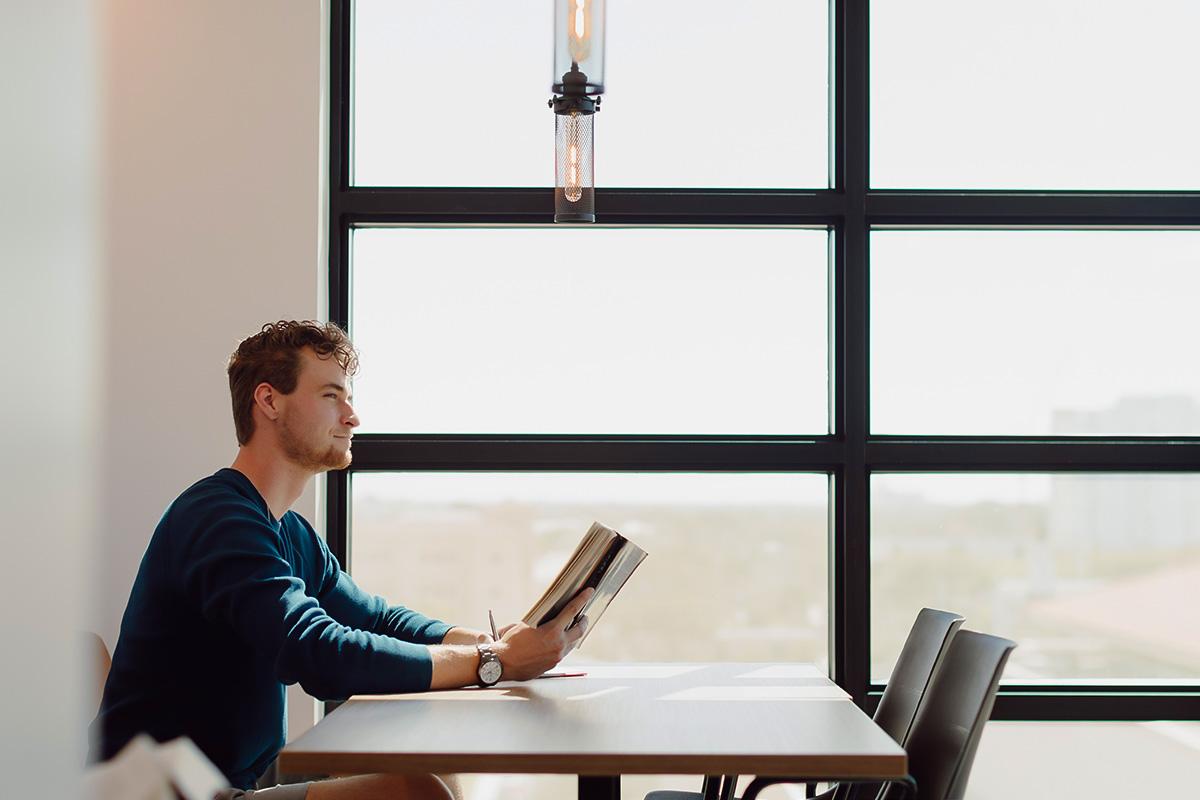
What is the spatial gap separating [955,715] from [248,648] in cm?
138

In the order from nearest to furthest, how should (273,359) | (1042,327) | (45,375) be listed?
1. (45,375)
2. (273,359)
3. (1042,327)

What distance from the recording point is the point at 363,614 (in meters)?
3.01

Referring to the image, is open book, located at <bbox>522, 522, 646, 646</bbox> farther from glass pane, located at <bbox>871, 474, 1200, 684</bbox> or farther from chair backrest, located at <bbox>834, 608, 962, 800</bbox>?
glass pane, located at <bbox>871, 474, 1200, 684</bbox>

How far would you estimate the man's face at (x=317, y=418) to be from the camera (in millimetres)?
2785

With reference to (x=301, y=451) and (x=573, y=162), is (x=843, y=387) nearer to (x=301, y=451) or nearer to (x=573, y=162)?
(x=573, y=162)

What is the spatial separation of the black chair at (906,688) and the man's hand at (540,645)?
0.52 m

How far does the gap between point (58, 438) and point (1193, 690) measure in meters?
4.26

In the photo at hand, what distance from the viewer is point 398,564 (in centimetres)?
404

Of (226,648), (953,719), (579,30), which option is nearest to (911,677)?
(953,719)

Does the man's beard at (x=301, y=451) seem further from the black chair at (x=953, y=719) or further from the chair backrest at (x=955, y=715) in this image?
the chair backrest at (x=955, y=715)

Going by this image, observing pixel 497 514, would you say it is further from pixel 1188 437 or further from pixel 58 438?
pixel 58 438

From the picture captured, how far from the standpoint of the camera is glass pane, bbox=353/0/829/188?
407cm

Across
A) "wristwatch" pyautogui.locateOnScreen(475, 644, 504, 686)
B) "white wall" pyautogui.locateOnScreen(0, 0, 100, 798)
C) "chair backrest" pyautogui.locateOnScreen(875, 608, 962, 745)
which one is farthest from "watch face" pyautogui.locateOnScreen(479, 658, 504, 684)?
"white wall" pyautogui.locateOnScreen(0, 0, 100, 798)

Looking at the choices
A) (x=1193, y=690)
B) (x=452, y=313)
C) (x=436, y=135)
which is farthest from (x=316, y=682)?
(x=1193, y=690)
